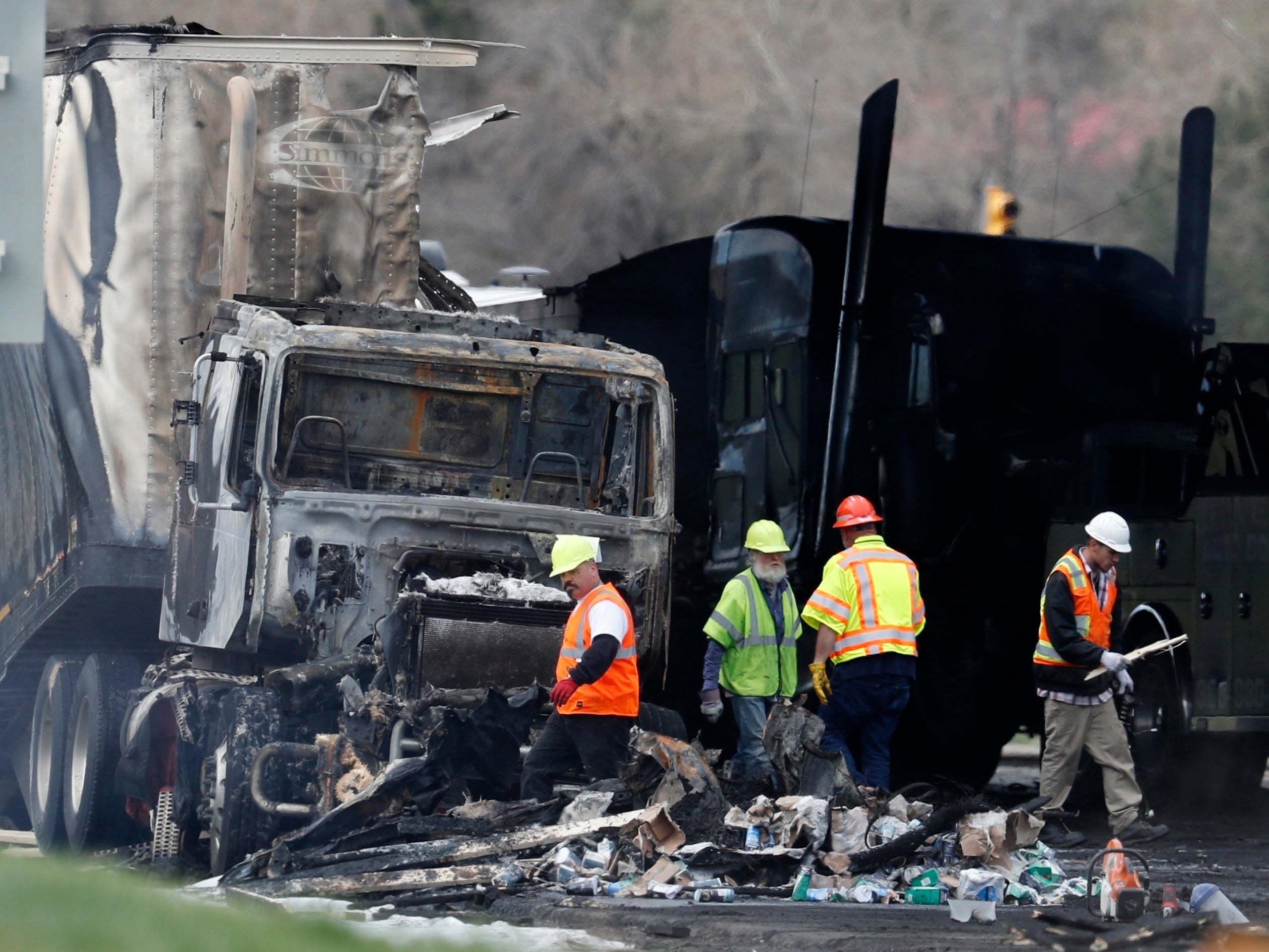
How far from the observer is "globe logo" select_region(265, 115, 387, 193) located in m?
9.80

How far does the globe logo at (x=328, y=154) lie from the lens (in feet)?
32.1

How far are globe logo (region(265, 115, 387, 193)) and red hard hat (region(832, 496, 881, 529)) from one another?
10.2 ft

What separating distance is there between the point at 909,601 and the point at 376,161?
12.2ft

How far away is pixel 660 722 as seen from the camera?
8.73 meters

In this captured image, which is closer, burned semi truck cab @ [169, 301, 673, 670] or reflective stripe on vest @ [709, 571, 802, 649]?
burned semi truck cab @ [169, 301, 673, 670]

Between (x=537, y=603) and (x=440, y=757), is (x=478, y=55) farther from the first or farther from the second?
(x=440, y=757)

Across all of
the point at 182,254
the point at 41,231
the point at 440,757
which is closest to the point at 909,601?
the point at 440,757

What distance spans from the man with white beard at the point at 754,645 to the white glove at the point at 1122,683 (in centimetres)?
159

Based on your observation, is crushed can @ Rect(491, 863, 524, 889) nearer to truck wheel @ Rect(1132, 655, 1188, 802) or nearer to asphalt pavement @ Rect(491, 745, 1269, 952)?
asphalt pavement @ Rect(491, 745, 1269, 952)

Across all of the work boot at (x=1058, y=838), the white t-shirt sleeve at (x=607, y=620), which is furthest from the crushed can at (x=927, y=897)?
the white t-shirt sleeve at (x=607, y=620)

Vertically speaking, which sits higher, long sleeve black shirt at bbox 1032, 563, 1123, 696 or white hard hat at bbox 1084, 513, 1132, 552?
white hard hat at bbox 1084, 513, 1132, 552

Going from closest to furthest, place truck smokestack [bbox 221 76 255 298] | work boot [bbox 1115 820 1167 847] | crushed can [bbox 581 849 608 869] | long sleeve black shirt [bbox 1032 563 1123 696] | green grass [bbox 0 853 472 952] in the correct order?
green grass [bbox 0 853 472 952] < crushed can [bbox 581 849 608 869] < work boot [bbox 1115 820 1167 847] < long sleeve black shirt [bbox 1032 563 1123 696] < truck smokestack [bbox 221 76 255 298]

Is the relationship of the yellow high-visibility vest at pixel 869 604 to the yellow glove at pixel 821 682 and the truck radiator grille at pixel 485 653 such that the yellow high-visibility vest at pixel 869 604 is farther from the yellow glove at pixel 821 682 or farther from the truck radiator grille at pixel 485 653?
the truck radiator grille at pixel 485 653

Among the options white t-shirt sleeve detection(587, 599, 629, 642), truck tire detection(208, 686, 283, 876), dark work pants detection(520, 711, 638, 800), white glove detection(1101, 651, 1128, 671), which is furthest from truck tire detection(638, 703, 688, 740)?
white glove detection(1101, 651, 1128, 671)
